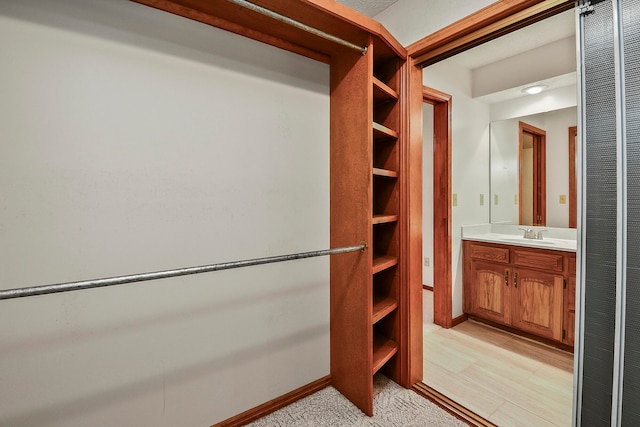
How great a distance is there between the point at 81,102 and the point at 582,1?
6.72 feet

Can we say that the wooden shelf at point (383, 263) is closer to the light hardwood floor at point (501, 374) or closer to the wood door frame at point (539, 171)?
the light hardwood floor at point (501, 374)

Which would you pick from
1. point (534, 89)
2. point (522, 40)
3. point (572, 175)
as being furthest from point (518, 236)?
point (522, 40)

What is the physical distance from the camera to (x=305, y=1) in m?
1.22

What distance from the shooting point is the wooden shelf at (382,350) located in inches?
64.6

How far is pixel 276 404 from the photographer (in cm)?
163

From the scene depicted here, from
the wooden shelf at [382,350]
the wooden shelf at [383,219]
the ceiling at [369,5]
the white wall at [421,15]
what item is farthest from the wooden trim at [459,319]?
the ceiling at [369,5]

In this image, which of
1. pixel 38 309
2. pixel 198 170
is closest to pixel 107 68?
pixel 198 170

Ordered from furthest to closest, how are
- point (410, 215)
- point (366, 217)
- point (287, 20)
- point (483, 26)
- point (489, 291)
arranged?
point (489, 291), point (410, 215), point (366, 217), point (483, 26), point (287, 20)

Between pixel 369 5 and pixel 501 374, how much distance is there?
2.76 m

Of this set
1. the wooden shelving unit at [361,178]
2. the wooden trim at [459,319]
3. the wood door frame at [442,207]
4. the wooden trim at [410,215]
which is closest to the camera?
the wooden shelving unit at [361,178]

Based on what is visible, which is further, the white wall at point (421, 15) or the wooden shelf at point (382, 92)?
the wooden shelf at point (382, 92)

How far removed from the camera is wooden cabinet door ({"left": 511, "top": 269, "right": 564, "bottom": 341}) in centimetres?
232

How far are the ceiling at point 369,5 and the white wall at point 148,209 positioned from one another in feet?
2.02

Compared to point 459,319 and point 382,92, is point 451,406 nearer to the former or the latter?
point 459,319
